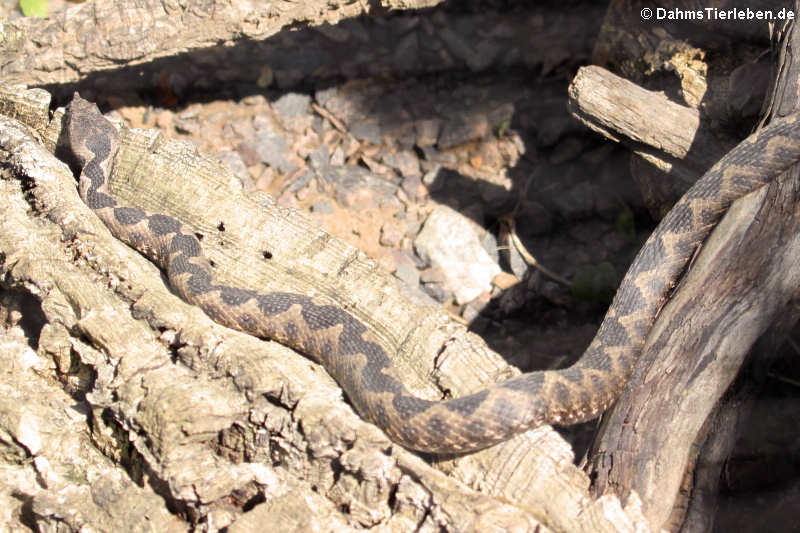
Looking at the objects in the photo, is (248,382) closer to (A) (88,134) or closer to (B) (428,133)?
(A) (88,134)

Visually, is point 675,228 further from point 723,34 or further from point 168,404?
point 168,404

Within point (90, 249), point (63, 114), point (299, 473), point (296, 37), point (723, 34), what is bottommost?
point (299, 473)

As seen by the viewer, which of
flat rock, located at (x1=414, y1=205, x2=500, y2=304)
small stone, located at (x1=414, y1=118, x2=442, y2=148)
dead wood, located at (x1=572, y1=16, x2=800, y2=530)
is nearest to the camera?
dead wood, located at (x1=572, y1=16, x2=800, y2=530)

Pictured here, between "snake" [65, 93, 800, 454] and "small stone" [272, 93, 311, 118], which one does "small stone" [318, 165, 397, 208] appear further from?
"snake" [65, 93, 800, 454]

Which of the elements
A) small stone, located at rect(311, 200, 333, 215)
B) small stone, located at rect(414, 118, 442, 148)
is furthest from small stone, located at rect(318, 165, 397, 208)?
small stone, located at rect(414, 118, 442, 148)

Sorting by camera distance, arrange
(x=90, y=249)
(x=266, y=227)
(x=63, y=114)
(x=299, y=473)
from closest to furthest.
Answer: (x=299, y=473), (x=90, y=249), (x=266, y=227), (x=63, y=114)

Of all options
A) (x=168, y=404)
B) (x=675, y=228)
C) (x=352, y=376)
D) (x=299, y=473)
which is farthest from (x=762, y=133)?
(x=168, y=404)

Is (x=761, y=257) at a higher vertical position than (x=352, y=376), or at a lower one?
higher

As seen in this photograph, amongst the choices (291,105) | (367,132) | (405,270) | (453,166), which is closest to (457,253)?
(405,270)

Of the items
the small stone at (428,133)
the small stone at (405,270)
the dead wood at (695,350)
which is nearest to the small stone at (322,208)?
the small stone at (405,270)
